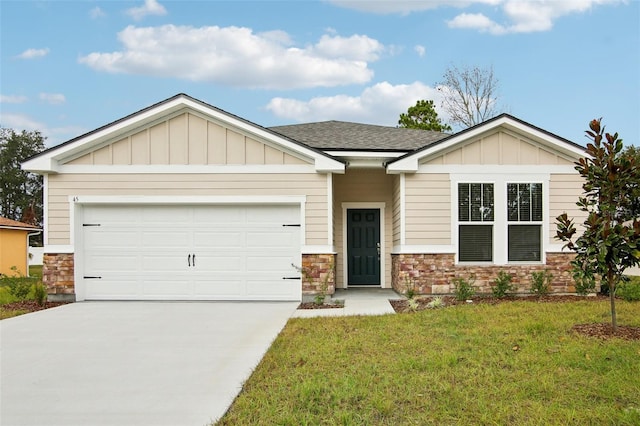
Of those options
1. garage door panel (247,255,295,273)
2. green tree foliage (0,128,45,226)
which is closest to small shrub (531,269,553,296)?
garage door panel (247,255,295,273)

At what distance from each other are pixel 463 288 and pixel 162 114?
7240 millimetres

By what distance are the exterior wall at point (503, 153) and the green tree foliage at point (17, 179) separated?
128 ft

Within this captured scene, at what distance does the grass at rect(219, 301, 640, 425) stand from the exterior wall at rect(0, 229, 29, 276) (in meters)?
16.2

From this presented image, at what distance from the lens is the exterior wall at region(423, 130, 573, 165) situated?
394 inches

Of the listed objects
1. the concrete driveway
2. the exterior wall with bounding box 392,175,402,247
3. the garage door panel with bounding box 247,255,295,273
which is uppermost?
the exterior wall with bounding box 392,175,402,247

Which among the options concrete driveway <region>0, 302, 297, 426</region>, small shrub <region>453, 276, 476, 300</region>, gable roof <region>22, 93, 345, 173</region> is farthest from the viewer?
gable roof <region>22, 93, 345, 173</region>

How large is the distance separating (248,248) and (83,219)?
365 cm

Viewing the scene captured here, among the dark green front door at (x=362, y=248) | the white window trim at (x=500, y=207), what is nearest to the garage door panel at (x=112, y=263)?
the dark green front door at (x=362, y=248)

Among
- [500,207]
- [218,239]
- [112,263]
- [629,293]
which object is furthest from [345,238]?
[629,293]

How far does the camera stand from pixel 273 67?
19125mm

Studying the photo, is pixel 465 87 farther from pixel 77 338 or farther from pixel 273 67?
pixel 77 338

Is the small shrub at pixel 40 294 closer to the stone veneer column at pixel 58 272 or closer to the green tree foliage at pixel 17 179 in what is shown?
the stone veneer column at pixel 58 272

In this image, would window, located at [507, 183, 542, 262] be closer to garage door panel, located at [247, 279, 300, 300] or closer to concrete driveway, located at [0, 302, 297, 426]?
garage door panel, located at [247, 279, 300, 300]

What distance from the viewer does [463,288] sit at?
942cm
